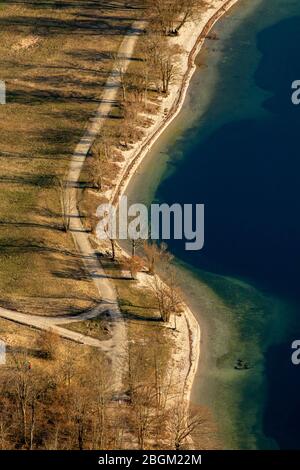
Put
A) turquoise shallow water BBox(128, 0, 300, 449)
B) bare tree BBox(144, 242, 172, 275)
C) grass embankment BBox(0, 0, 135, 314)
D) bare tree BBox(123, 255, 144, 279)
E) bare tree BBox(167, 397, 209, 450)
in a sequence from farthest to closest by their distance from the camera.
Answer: bare tree BBox(144, 242, 172, 275)
bare tree BBox(123, 255, 144, 279)
grass embankment BBox(0, 0, 135, 314)
turquoise shallow water BBox(128, 0, 300, 449)
bare tree BBox(167, 397, 209, 450)

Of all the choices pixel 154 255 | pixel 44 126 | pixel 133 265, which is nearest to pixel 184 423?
pixel 133 265

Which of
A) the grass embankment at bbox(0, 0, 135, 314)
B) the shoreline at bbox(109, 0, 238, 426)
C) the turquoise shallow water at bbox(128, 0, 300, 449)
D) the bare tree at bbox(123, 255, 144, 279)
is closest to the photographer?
the turquoise shallow water at bbox(128, 0, 300, 449)

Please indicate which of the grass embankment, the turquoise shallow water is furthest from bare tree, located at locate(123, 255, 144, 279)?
the grass embankment

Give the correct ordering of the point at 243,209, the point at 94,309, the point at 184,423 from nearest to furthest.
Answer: the point at 184,423 < the point at 94,309 < the point at 243,209

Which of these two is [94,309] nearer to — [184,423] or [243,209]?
[184,423]

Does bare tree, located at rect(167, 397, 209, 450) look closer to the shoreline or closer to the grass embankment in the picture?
the shoreline

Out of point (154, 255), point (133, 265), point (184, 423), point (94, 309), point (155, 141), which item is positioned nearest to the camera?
point (184, 423)
